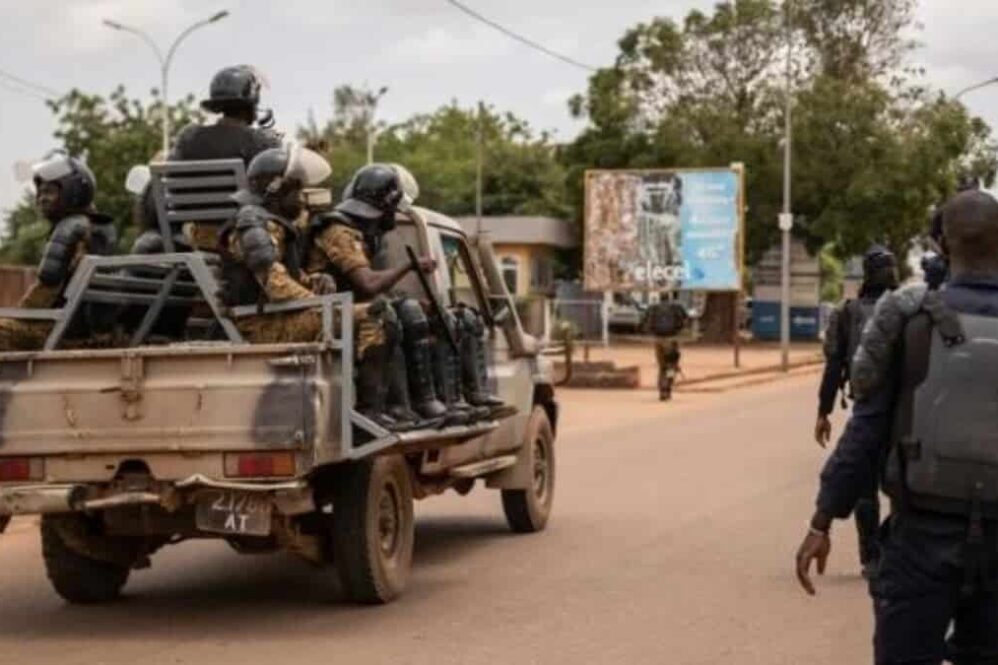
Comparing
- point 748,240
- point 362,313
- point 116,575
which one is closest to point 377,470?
point 362,313

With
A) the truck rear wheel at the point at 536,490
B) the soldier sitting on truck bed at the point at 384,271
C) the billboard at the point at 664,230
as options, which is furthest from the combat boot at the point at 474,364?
the billboard at the point at 664,230

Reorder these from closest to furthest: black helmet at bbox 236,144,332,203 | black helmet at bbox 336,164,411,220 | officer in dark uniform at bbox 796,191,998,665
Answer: officer in dark uniform at bbox 796,191,998,665, black helmet at bbox 236,144,332,203, black helmet at bbox 336,164,411,220

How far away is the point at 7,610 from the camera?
9594mm

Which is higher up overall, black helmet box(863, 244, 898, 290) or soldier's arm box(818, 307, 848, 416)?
black helmet box(863, 244, 898, 290)

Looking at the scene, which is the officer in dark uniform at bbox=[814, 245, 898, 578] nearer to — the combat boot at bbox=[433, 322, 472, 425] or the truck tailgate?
the combat boot at bbox=[433, 322, 472, 425]

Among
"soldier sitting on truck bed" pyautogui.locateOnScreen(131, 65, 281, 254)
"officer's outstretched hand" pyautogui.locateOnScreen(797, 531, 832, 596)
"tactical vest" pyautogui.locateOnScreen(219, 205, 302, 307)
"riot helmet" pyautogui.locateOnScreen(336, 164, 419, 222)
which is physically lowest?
"officer's outstretched hand" pyautogui.locateOnScreen(797, 531, 832, 596)

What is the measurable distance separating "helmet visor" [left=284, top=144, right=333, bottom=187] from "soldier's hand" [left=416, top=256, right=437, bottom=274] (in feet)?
2.20

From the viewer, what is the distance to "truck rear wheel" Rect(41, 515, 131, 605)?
31.0 feet

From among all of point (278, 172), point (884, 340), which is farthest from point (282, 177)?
point (884, 340)

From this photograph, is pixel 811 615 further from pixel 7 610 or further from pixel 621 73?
pixel 621 73

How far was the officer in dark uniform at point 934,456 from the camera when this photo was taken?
186 inches

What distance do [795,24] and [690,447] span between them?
41786 mm

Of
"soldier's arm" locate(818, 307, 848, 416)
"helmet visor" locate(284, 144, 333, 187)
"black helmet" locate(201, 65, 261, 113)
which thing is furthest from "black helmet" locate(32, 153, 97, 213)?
"soldier's arm" locate(818, 307, 848, 416)

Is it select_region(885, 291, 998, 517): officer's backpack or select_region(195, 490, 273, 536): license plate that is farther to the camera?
select_region(195, 490, 273, 536): license plate
